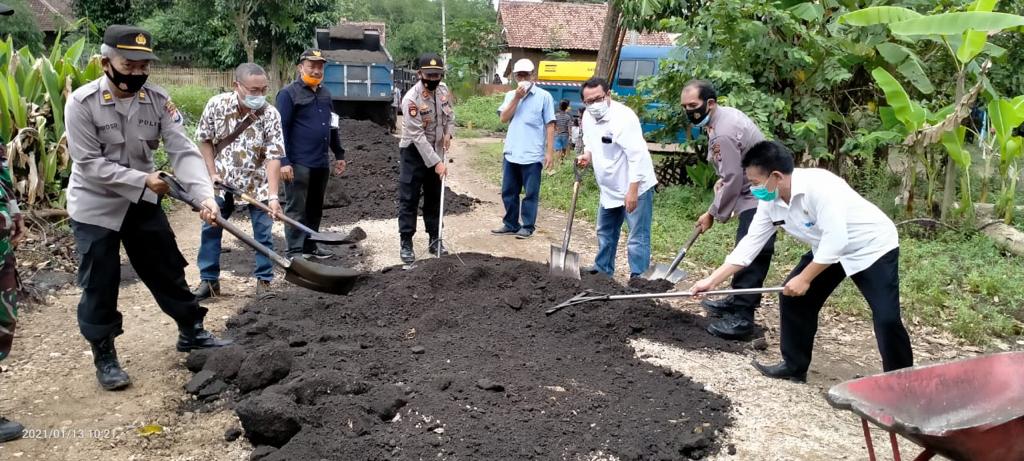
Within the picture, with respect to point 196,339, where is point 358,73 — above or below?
above

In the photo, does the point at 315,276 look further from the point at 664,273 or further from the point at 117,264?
the point at 664,273

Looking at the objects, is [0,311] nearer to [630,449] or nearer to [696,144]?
[630,449]

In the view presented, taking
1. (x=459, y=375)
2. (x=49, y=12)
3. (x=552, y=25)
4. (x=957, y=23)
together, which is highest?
(x=552, y=25)

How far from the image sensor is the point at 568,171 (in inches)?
491

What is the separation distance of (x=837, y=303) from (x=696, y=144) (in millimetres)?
4024

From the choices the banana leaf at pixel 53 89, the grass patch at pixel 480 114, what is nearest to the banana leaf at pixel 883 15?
the banana leaf at pixel 53 89

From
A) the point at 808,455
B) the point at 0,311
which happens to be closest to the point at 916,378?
the point at 808,455

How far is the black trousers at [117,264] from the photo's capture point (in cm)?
387

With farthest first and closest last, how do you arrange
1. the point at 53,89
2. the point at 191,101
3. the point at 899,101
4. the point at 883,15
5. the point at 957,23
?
the point at 191,101 → the point at 53,89 → the point at 899,101 → the point at 883,15 → the point at 957,23

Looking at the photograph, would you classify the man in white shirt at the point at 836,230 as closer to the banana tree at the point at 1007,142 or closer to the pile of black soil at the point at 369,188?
the banana tree at the point at 1007,142

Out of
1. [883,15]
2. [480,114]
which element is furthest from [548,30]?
[883,15]

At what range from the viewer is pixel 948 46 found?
711 cm

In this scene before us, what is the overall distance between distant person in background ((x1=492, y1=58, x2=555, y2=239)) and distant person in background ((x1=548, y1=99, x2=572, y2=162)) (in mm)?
5698

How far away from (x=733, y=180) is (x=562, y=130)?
29.4 ft
